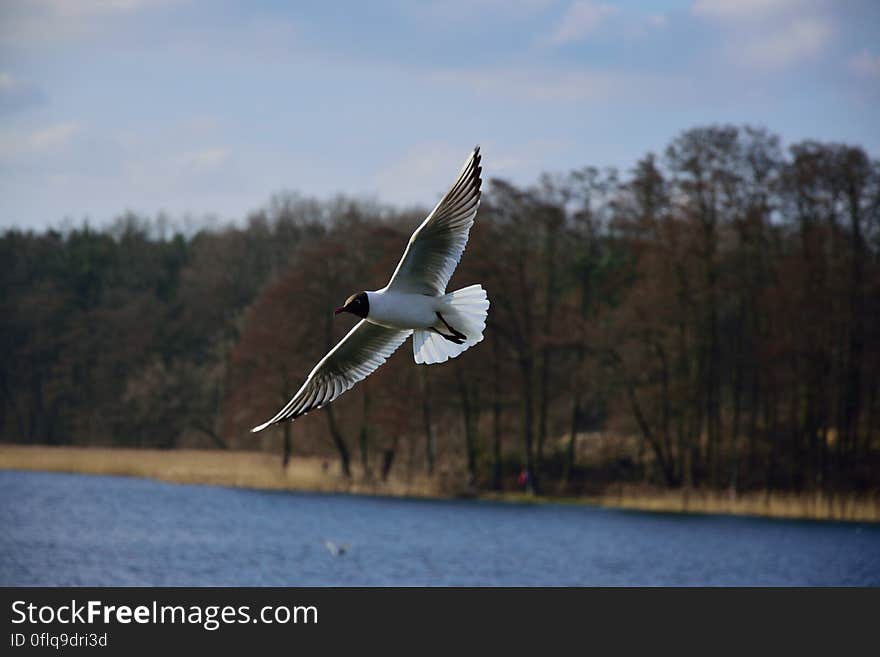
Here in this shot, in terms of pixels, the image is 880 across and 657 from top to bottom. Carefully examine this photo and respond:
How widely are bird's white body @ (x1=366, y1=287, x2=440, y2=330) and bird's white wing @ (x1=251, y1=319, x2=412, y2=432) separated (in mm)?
844

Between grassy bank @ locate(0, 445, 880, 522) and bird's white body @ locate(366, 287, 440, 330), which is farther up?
bird's white body @ locate(366, 287, 440, 330)

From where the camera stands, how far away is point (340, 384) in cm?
1223

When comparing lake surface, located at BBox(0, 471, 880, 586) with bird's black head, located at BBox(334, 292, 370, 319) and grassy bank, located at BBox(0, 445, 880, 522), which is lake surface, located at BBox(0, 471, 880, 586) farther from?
bird's black head, located at BBox(334, 292, 370, 319)

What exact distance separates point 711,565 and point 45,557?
1451 centimetres

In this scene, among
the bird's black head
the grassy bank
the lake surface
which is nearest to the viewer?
the bird's black head

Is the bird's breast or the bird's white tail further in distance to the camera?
the bird's white tail

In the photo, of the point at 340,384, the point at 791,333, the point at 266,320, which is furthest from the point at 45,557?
the point at 791,333

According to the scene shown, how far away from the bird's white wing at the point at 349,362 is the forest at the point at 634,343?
1104 inches

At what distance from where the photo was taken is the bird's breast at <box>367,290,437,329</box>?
1111 cm

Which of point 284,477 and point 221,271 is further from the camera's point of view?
point 221,271

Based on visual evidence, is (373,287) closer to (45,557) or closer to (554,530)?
(554,530)

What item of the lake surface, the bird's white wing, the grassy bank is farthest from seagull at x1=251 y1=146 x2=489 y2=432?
the grassy bank

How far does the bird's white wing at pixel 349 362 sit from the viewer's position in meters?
12.1
